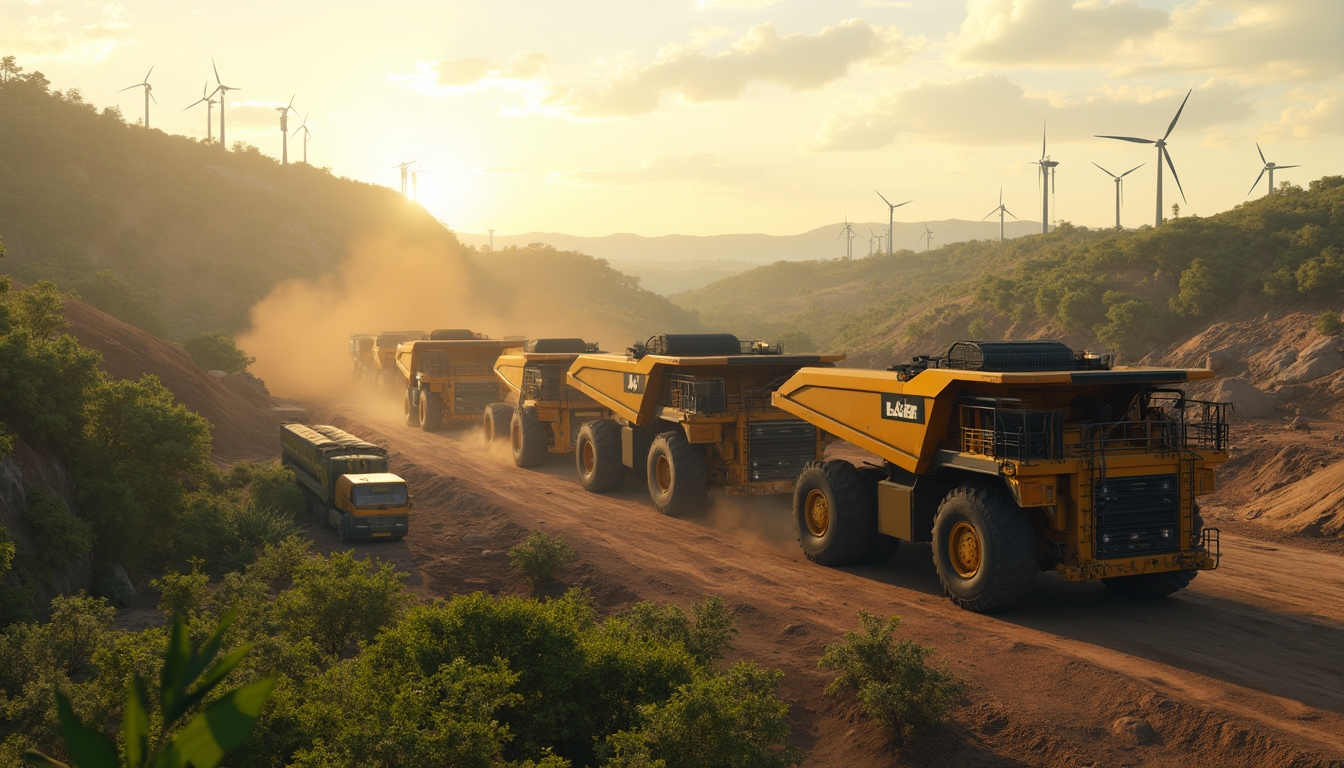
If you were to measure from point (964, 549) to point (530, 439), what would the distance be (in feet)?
51.2

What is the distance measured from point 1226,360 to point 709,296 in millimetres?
117338

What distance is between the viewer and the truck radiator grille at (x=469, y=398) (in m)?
34.1

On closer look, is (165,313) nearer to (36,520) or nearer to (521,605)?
(36,520)

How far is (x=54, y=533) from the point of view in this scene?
13.1m

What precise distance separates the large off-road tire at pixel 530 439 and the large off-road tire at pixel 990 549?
1539 cm

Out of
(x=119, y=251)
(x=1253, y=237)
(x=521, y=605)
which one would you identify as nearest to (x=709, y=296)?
(x=119, y=251)

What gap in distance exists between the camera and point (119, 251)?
67.1 metres

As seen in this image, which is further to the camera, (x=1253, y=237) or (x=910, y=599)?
(x=1253, y=237)

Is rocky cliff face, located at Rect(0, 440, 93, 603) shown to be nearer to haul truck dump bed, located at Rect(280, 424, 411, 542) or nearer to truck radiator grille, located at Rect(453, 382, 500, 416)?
haul truck dump bed, located at Rect(280, 424, 411, 542)

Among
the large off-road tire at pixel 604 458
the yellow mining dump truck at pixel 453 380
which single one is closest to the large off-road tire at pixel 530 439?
the large off-road tire at pixel 604 458

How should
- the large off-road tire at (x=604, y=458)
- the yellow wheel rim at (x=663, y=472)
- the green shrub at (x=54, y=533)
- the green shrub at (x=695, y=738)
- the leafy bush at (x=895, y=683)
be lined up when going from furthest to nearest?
1. the large off-road tire at (x=604, y=458)
2. the yellow wheel rim at (x=663, y=472)
3. the green shrub at (x=54, y=533)
4. the leafy bush at (x=895, y=683)
5. the green shrub at (x=695, y=738)

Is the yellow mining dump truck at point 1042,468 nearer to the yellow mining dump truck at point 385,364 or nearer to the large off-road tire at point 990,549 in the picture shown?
the large off-road tire at point 990,549

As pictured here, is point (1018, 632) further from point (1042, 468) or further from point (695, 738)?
point (695, 738)


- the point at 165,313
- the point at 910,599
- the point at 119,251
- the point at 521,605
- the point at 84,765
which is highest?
the point at 119,251
